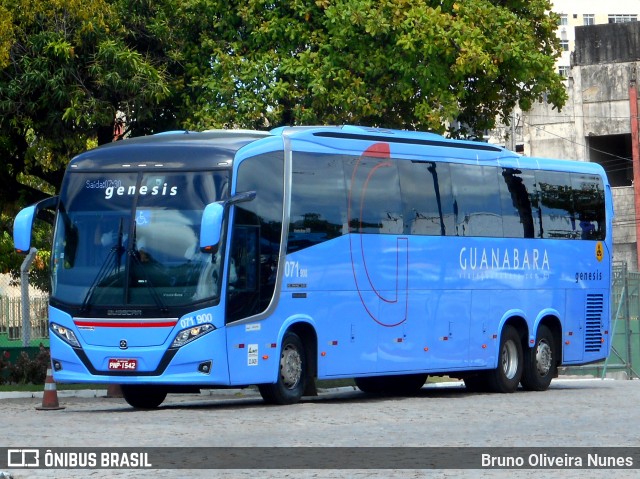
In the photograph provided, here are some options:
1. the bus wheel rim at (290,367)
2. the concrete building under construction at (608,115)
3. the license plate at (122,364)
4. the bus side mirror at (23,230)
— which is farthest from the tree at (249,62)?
the concrete building under construction at (608,115)

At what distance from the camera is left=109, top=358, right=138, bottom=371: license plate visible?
18672mm

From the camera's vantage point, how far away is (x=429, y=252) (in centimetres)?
2266

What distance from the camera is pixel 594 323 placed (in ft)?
88.8

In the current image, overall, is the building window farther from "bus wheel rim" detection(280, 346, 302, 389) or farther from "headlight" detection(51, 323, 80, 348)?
"headlight" detection(51, 323, 80, 348)

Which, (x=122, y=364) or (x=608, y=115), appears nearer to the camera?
(x=122, y=364)

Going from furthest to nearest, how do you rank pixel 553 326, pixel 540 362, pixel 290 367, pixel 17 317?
pixel 17 317
pixel 553 326
pixel 540 362
pixel 290 367

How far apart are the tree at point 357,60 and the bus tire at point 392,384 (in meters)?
4.89

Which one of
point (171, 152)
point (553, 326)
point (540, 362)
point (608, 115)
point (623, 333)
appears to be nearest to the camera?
point (171, 152)

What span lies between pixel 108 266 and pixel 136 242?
0.50 metres

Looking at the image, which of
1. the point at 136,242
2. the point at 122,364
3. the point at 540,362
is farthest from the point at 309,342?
the point at 540,362

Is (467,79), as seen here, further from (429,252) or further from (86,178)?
(86,178)

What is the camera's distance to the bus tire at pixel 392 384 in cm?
2480

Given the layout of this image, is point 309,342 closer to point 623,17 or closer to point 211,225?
point 211,225

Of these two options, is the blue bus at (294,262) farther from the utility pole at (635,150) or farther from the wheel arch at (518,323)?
the utility pole at (635,150)
